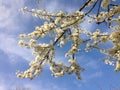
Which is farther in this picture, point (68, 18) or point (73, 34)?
point (73, 34)

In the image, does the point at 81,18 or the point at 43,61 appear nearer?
the point at 81,18

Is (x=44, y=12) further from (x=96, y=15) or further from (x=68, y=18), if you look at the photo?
(x=96, y=15)

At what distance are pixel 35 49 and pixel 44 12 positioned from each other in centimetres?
93

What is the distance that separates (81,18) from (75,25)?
13.3 inches

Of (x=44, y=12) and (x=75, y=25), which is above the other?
(x=44, y=12)

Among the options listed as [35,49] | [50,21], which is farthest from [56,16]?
[35,49]

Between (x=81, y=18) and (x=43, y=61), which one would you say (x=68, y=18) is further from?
(x=43, y=61)

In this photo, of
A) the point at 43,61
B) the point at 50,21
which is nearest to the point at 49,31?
the point at 50,21

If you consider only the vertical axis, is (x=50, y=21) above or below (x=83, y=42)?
above

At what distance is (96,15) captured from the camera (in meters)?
8.45

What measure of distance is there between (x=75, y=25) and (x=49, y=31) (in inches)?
Answer: 25.4

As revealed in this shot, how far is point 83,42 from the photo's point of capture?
859 centimetres

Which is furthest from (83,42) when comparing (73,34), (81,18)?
(81,18)

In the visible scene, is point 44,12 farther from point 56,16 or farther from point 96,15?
point 96,15
